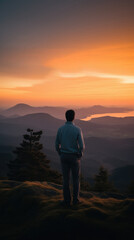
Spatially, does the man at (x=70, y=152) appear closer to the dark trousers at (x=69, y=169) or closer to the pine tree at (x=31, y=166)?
the dark trousers at (x=69, y=169)

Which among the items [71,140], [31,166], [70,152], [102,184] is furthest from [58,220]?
[102,184]

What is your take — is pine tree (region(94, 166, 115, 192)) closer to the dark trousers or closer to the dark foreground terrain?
the dark foreground terrain

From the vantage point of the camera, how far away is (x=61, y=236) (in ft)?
15.4

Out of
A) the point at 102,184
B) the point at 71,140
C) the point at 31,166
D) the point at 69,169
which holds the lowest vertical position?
the point at 102,184

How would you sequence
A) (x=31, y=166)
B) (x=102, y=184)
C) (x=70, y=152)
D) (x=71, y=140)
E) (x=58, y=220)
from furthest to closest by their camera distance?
1. (x=102, y=184)
2. (x=31, y=166)
3. (x=71, y=140)
4. (x=70, y=152)
5. (x=58, y=220)

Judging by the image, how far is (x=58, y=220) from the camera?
5340 mm

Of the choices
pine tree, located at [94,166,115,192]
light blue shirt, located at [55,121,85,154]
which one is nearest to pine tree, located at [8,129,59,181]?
pine tree, located at [94,166,115,192]

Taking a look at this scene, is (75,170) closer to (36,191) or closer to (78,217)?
(78,217)

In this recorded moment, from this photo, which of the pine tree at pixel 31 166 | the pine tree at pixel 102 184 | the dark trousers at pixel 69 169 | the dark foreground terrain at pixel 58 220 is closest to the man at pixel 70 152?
the dark trousers at pixel 69 169

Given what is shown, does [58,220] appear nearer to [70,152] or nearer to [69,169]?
[69,169]

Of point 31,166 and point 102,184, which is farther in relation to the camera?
point 102,184

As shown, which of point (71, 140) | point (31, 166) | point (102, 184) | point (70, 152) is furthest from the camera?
point (102, 184)

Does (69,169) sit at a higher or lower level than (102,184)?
higher

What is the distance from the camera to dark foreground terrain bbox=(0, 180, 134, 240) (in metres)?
4.72
